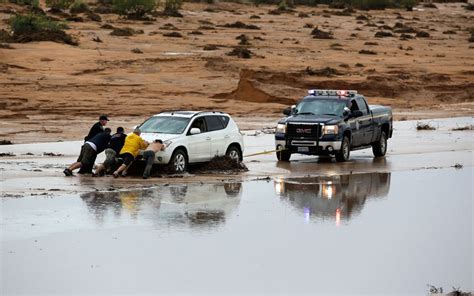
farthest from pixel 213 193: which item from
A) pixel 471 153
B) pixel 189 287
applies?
pixel 471 153

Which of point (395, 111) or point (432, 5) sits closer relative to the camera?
point (395, 111)

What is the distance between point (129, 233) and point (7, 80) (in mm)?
31006

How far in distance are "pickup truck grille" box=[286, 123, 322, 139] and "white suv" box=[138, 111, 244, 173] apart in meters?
2.41

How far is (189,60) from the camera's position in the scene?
58.0 m

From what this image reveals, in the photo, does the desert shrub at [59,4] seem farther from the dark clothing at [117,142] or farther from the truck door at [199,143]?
the dark clothing at [117,142]

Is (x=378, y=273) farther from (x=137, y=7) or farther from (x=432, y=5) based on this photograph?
(x=432, y=5)

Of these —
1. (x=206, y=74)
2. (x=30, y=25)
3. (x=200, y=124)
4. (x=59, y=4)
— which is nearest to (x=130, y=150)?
(x=200, y=124)

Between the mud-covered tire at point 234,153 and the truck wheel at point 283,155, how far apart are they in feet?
8.55

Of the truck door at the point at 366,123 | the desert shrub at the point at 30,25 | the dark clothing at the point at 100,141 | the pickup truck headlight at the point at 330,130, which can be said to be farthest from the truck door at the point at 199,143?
the desert shrub at the point at 30,25

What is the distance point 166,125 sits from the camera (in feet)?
92.4

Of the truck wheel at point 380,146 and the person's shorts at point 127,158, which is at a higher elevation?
the person's shorts at point 127,158

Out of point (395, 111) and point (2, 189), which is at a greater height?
point (2, 189)

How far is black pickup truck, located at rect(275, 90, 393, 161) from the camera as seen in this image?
3125 cm

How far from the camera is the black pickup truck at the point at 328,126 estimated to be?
3125cm
